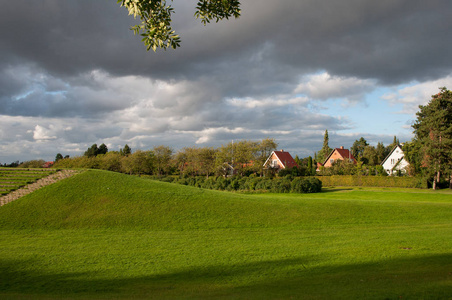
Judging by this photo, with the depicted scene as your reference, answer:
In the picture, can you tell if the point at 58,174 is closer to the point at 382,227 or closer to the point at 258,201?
the point at 258,201

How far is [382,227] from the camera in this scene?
56.9 ft

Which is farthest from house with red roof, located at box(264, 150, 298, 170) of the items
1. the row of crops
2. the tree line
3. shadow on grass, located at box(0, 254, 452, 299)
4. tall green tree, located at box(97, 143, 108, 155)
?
shadow on grass, located at box(0, 254, 452, 299)

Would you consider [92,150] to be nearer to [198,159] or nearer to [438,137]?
[198,159]

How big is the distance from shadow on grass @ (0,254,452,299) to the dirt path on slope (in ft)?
42.7

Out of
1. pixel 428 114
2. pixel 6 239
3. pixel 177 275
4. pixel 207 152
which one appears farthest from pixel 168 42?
pixel 207 152

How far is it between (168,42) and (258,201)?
56.4 feet

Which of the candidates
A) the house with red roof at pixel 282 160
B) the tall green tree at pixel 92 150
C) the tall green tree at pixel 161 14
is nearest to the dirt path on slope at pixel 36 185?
the tall green tree at pixel 161 14

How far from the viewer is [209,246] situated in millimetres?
13062

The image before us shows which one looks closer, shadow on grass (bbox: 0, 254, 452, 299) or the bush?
shadow on grass (bbox: 0, 254, 452, 299)

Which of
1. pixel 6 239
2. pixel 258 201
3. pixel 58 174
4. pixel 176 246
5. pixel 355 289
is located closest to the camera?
pixel 355 289

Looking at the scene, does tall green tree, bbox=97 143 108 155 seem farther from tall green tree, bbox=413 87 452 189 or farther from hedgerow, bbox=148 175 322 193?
tall green tree, bbox=413 87 452 189

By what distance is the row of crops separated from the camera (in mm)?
23291

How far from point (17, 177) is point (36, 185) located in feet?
10.4

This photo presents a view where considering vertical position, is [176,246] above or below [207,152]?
below
